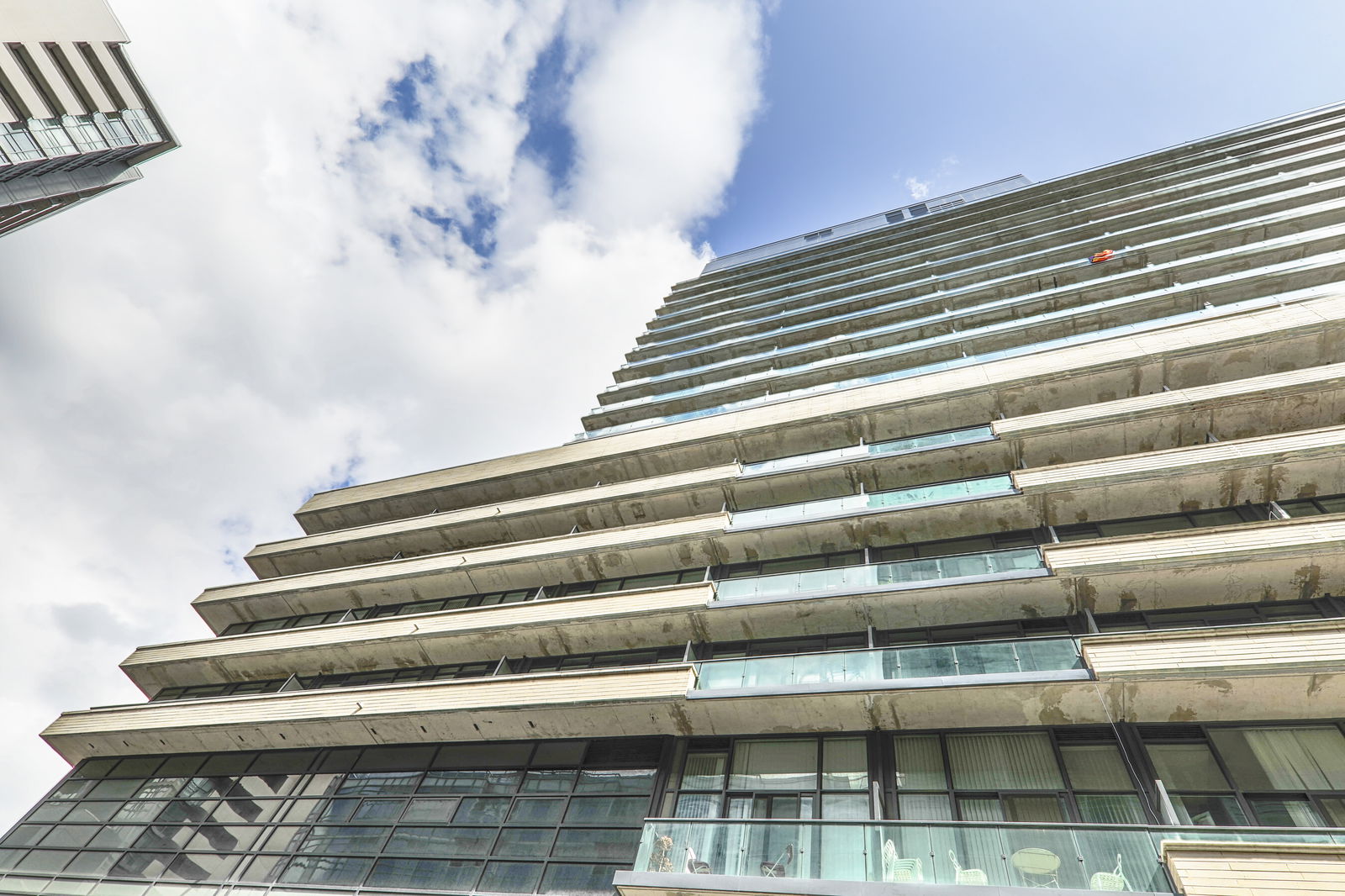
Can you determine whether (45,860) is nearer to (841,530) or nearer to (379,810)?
(379,810)

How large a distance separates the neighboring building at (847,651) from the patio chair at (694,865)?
20cm

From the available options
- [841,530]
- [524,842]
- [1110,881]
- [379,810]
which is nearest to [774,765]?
[524,842]

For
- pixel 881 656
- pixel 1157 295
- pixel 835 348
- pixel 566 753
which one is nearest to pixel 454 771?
pixel 566 753

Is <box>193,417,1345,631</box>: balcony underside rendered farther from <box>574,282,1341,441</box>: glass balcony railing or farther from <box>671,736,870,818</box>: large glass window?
<box>574,282,1341,441</box>: glass balcony railing

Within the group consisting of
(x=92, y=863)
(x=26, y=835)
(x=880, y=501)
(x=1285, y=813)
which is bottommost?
(x=92, y=863)

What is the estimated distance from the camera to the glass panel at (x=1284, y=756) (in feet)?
27.5

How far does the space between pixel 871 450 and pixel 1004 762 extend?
823 centimetres

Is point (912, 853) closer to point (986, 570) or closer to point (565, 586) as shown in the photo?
point (986, 570)

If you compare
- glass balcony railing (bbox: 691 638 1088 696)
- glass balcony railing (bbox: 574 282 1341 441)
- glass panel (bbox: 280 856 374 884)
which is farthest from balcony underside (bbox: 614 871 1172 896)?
glass balcony railing (bbox: 574 282 1341 441)

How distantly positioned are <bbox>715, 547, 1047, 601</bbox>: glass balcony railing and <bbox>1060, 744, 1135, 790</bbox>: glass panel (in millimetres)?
2976

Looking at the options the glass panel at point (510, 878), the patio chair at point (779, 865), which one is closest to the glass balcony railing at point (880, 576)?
the patio chair at point (779, 865)

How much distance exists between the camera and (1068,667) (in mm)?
9555

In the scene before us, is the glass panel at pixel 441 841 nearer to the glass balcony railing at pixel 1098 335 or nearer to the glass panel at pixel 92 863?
the glass panel at pixel 92 863

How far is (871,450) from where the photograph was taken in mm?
16422
